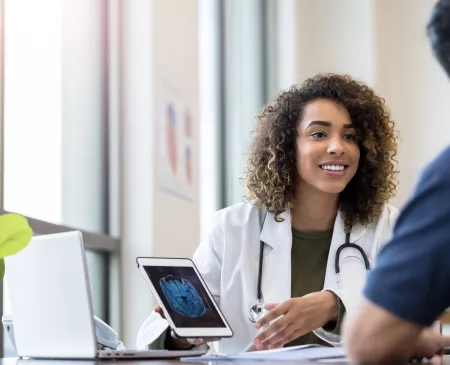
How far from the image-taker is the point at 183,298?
1.51m

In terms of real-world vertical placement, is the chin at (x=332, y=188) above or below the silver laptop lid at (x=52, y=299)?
above

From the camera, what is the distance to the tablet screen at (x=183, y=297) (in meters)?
1.47

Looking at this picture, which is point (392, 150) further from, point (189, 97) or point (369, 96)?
point (189, 97)

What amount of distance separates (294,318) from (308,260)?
0.49 metres

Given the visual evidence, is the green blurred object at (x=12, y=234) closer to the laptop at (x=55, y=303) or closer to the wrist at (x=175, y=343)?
the laptop at (x=55, y=303)

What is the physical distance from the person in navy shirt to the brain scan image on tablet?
0.61 meters

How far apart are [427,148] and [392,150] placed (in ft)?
8.39

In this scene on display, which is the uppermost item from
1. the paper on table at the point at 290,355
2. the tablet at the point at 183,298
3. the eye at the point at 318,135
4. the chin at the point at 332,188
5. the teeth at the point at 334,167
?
the eye at the point at 318,135

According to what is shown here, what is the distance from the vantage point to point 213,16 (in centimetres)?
485

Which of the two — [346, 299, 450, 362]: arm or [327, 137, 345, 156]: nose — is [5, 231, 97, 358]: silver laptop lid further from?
[327, 137, 345, 156]: nose

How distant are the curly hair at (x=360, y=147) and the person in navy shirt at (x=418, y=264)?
1345mm

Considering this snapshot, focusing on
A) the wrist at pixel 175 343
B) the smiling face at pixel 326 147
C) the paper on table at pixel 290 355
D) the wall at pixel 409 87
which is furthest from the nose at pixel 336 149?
the wall at pixel 409 87

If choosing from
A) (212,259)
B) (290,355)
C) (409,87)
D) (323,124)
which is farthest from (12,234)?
(409,87)

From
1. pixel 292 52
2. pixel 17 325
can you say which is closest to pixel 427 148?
pixel 292 52
